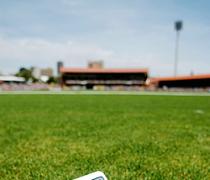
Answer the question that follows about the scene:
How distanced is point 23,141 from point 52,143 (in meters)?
0.75

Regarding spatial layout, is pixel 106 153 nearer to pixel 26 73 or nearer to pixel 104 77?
pixel 104 77

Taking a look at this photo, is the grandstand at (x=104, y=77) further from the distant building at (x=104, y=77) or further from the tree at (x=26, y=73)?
the tree at (x=26, y=73)

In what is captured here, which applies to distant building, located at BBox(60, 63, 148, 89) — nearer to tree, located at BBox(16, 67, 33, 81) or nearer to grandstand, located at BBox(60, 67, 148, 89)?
grandstand, located at BBox(60, 67, 148, 89)

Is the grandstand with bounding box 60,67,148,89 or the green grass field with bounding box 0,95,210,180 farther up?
the grandstand with bounding box 60,67,148,89

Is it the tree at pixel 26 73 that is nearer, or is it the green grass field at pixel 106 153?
the green grass field at pixel 106 153

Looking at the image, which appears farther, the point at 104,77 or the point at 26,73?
the point at 26,73

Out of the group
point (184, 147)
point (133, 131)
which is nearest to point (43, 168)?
point (184, 147)

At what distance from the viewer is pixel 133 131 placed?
32.6 ft

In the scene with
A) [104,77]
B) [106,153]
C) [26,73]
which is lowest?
[106,153]

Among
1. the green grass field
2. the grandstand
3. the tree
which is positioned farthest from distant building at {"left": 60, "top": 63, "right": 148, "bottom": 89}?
the green grass field

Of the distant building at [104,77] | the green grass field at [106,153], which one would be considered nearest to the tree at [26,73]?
the distant building at [104,77]

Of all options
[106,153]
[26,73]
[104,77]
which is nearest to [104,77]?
[104,77]

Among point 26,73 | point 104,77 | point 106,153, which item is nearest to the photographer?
point 106,153

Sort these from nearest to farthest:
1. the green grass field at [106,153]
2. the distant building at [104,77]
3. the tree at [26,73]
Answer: the green grass field at [106,153] < the distant building at [104,77] < the tree at [26,73]
